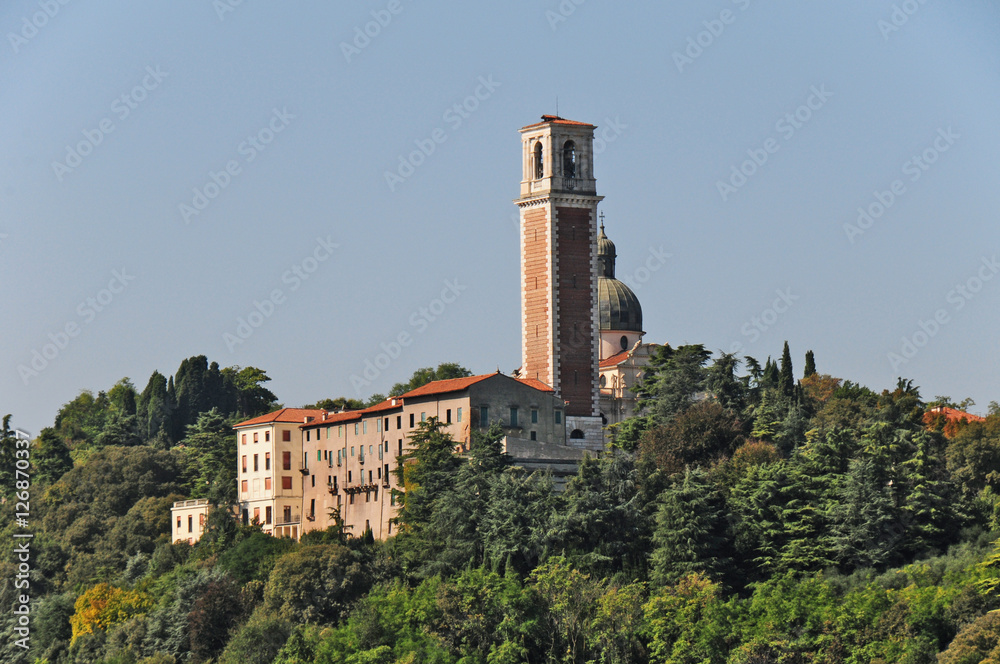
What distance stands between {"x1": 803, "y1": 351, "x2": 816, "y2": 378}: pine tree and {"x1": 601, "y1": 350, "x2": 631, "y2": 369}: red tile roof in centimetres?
905

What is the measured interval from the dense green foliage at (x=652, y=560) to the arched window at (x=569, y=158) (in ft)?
30.7

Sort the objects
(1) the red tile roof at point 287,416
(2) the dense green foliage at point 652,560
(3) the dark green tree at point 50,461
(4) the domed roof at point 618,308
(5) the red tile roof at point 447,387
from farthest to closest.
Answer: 1. (3) the dark green tree at point 50,461
2. (4) the domed roof at point 618,308
3. (1) the red tile roof at point 287,416
4. (5) the red tile roof at point 447,387
5. (2) the dense green foliage at point 652,560

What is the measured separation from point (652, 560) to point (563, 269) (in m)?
20.7

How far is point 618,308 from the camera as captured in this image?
4077 inches

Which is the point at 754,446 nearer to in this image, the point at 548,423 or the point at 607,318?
the point at 548,423

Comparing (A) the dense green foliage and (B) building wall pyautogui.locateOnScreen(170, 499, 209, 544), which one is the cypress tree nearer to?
(A) the dense green foliage

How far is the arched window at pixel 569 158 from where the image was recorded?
88.9 meters

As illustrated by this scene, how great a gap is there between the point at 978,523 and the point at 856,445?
5.47 meters

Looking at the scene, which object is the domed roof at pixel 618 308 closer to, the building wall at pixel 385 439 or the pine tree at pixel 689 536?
the building wall at pixel 385 439

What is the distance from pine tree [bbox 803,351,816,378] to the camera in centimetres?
9744

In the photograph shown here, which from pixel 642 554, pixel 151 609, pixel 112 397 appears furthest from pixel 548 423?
pixel 112 397

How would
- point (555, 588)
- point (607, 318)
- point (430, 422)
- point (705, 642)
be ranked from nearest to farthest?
point (705, 642) < point (555, 588) < point (430, 422) < point (607, 318)

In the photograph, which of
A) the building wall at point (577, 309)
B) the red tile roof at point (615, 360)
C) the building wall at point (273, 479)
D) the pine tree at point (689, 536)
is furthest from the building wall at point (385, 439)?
the red tile roof at point (615, 360)

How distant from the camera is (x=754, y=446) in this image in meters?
76.8
